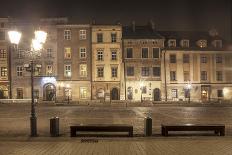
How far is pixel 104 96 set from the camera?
69375mm

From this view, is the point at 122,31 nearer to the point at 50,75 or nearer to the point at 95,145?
the point at 50,75

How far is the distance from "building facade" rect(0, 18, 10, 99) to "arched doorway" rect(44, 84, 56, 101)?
241 inches

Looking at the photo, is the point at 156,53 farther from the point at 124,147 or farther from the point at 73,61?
the point at 124,147

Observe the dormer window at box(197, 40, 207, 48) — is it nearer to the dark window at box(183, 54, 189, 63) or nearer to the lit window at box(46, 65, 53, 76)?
the dark window at box(183, 54, 189, 63)

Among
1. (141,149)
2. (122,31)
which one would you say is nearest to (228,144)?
(141,149)

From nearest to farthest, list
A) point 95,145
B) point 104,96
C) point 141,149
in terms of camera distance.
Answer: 1. point 141,149
2. point 95,145
3. point 104,96

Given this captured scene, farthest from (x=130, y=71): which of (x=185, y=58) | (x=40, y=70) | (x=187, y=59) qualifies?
(x=40, y=70)

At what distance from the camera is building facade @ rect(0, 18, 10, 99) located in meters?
69.4

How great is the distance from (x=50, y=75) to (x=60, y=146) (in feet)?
178

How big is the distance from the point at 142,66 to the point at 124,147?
5454 centimetres

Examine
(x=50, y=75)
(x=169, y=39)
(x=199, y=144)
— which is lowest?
(x=199, y=144)

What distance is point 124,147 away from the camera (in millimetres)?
16172

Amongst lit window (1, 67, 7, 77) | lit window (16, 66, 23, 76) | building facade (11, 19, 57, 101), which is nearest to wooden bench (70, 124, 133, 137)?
building facade (11, 19, 57, 101)

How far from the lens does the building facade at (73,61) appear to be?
69750 mm
